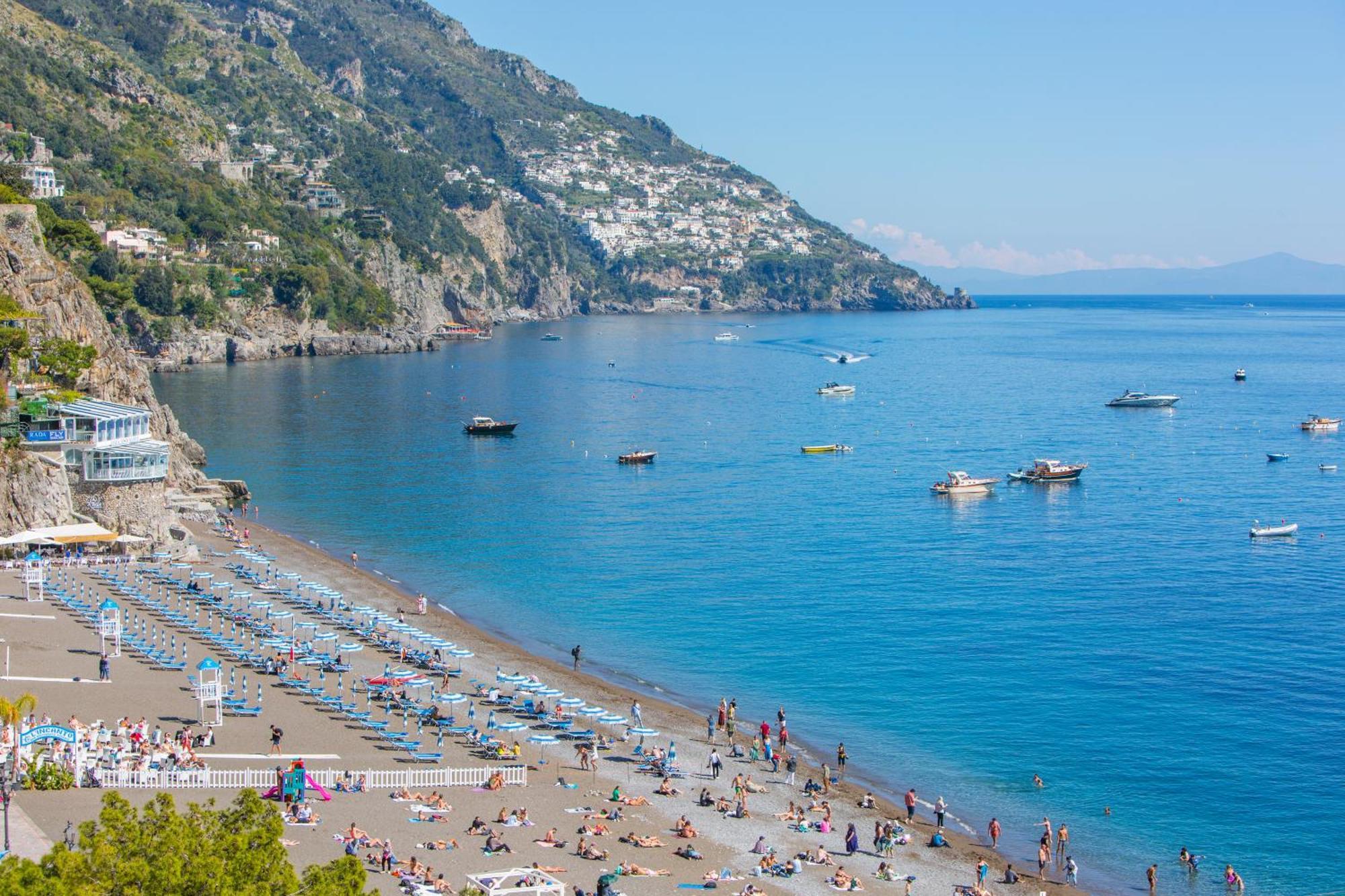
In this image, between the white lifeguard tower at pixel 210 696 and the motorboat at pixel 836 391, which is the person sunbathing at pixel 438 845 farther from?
the motorboat at pixel 836 391

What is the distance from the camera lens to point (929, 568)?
61.6 meters

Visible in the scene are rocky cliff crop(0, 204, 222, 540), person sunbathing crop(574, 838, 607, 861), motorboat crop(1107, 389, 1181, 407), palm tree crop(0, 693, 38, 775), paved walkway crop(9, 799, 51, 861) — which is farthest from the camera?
motorboat crop(1107, 389, 1181, 407)

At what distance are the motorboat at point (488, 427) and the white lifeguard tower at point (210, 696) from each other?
66749mm

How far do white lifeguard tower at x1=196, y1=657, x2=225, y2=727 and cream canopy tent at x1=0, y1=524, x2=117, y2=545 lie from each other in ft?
58.2

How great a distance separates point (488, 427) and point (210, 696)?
68.1 metres

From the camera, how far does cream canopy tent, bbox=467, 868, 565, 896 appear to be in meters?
25.3

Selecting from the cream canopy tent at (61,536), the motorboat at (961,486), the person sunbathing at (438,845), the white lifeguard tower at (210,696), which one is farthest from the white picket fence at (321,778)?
the motorboat at (961,486)

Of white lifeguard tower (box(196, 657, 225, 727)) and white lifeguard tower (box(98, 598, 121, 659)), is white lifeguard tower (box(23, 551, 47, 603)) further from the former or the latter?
white lifeguard tower (box(196, 657, 225, 727))

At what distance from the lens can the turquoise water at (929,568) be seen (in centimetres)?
3725

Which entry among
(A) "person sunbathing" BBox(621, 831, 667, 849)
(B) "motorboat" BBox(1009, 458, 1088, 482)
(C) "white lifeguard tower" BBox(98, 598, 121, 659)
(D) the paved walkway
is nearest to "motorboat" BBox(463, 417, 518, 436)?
(B) "motorboat" BBox(1009, 458, 1088, 482)

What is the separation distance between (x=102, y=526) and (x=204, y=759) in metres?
24.7

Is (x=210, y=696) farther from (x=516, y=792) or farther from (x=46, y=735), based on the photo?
(x=516, y=792)

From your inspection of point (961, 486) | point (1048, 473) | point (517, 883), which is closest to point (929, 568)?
point (961, 486)

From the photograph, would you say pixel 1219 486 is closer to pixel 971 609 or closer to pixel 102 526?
pixel 971 609
